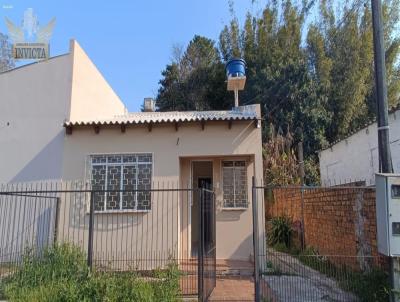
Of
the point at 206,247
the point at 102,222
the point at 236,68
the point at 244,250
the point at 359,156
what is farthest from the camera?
the point at 236,68

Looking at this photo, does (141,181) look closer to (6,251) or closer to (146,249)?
(146,249)

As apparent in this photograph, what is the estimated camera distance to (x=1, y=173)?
1097 cm

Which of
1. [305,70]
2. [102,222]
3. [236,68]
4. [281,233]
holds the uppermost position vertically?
[305,70]

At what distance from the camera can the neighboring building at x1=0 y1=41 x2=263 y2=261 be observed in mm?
10750

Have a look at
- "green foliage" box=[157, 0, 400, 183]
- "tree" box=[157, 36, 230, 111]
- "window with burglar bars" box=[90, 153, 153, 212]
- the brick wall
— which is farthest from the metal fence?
"tree" box=[157, 36, 230, 111]

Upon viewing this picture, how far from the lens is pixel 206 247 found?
7289 millimetres

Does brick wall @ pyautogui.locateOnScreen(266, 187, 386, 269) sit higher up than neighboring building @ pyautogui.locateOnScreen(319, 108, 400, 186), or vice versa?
neighboring building @ pyautogui.locateOnScreen(319, 108, 400, 186)

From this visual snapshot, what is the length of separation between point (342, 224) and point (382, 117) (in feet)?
12.3

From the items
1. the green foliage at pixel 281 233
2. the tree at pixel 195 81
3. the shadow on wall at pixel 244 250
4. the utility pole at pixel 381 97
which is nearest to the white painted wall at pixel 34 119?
the shadow on wall at pixel 244 250

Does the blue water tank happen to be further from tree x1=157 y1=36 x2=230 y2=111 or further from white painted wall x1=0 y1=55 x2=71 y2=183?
tree x1=157 y1=36 x2=230 y2=111

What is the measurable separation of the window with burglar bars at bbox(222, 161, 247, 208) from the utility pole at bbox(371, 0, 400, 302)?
5.57 metres

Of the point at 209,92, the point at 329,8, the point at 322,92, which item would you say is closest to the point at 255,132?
the point at 322,92

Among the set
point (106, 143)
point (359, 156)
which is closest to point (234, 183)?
point (359, 156)

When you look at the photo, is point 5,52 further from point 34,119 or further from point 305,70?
point 305,70
